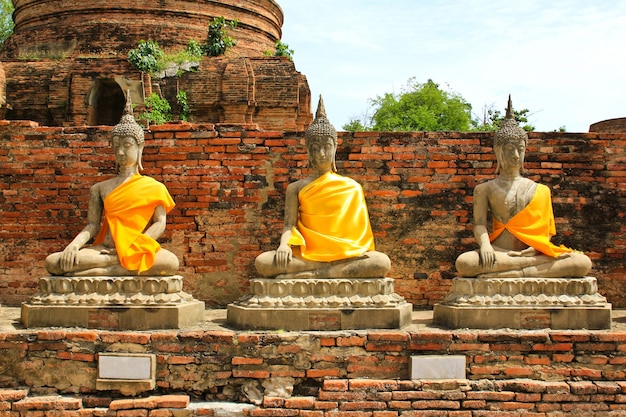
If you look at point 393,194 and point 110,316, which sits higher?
point 393,194

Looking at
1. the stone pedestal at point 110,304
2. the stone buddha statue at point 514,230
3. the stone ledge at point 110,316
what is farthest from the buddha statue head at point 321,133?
the stone ledge at point 110,316

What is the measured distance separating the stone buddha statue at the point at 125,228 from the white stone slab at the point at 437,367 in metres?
2.15

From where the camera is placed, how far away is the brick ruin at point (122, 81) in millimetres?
10820

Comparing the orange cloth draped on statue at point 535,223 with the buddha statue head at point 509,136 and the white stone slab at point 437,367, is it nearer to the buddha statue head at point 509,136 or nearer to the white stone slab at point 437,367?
the buddha statue head at point 509,136

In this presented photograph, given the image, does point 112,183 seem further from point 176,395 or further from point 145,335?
point 176,395

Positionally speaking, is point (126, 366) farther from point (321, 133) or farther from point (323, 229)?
point (321, 133)

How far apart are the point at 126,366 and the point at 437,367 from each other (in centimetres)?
241

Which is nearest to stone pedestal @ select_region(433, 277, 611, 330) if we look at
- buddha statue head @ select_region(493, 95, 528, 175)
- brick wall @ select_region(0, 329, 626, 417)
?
brick wall @ select_region(0, 329, 626, 417)

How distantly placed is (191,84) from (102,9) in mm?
3463

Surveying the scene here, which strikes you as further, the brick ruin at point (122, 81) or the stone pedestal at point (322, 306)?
the brick ruin at point (122, 81)

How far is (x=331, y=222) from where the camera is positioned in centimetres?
540

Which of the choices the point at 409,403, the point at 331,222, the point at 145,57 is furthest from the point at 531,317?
the point at 145,57

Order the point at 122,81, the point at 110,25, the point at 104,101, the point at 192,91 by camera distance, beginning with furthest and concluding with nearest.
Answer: the point at 110,25 < the point at 104,101 < the point at 192,91 < the point at 122,81

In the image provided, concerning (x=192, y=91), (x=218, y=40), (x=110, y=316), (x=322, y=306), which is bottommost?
(x=110, y=316)
